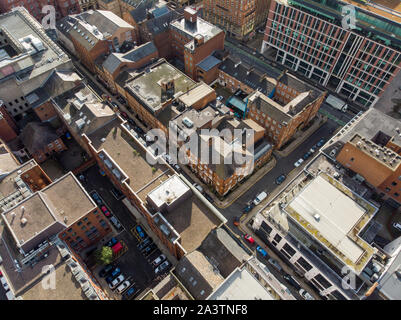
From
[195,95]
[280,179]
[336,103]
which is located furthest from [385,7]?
[195,95]

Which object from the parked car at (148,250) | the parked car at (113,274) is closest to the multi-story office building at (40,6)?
the parked car at (148,250)

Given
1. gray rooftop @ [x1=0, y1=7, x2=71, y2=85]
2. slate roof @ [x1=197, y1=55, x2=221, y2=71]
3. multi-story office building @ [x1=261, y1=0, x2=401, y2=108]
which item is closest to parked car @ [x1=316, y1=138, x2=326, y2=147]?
multi-story office building @ [x1=261, y1=0, x2=401, y2=108]

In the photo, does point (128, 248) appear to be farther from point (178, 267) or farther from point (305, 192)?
point (305, 192)

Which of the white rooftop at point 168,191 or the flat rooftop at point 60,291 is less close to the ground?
the white rooftop at point 168,191

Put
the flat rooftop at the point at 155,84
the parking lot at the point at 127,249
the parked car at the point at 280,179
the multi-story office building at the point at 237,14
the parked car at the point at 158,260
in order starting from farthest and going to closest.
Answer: the multi-story office building at the point at 237,14 → the flat rooftop at the point at 155,84 → the parked car at the point at 280,179 → the parked car at the point at 158,260 → the parking lot at the point at 127,249

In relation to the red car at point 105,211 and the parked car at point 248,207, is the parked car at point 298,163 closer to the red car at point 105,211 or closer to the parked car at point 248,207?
the parked car at point 248,207

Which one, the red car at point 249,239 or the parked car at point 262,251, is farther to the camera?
the red car at point 249,239

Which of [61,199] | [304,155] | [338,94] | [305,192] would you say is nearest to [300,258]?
[305,192]
